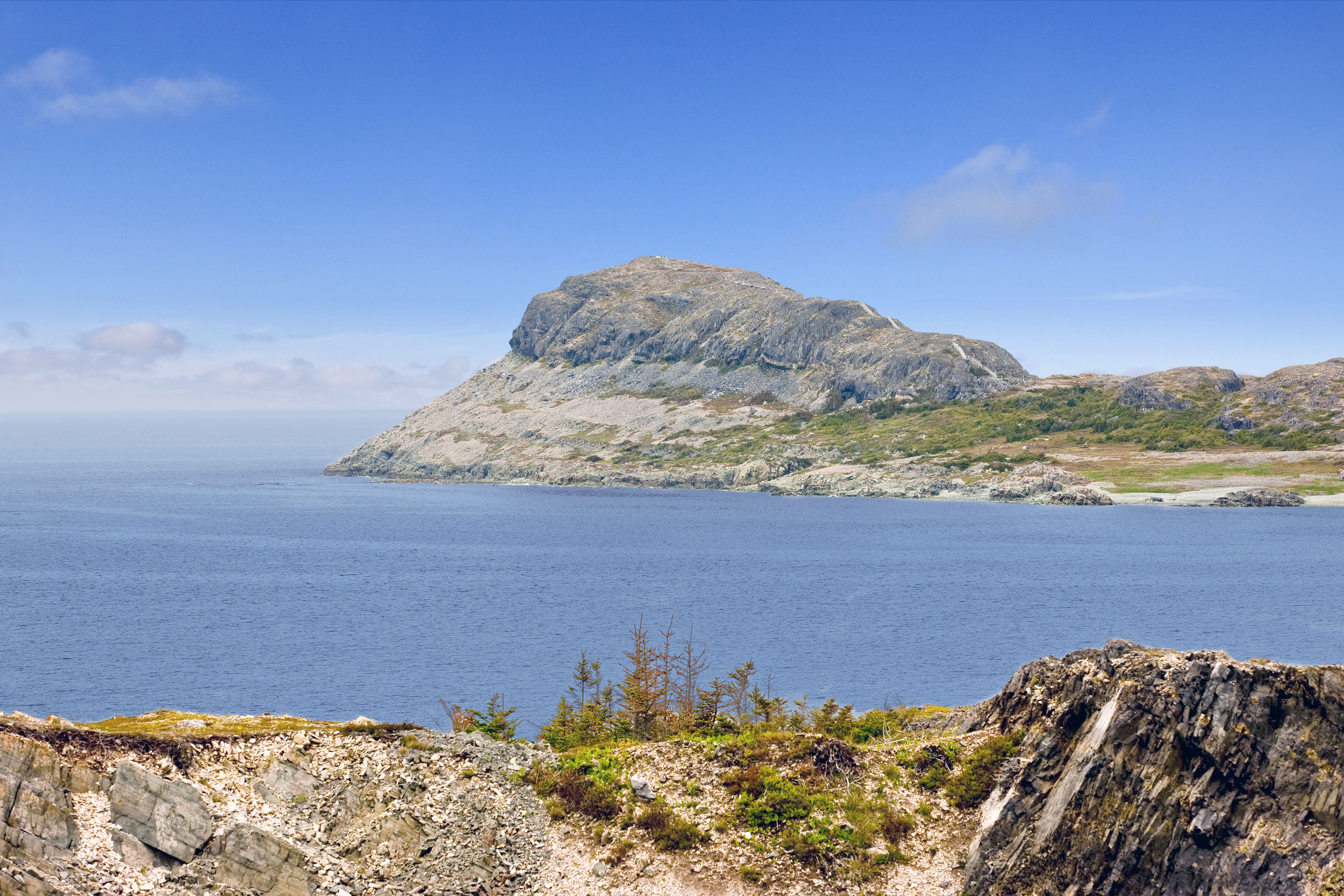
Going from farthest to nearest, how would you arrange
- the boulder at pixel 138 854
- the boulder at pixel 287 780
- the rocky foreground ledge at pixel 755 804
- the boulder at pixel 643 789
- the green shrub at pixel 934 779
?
the green shrub at pixel 934 779 < the boulder at pixel 643 789 < the boulder at pixel 287 780 < the boulder at pixel 138 854 < the rocky foreground ledge at pixel 755 804

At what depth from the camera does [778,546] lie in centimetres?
19225

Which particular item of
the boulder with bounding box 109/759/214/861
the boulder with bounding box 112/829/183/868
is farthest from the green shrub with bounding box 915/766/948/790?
the boulder with bounding box 112/829/183/868

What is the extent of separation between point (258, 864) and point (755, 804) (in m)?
17.7

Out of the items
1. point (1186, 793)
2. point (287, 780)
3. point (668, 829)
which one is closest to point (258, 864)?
point (287, 780)

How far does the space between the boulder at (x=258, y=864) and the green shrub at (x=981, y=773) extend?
23634 mm

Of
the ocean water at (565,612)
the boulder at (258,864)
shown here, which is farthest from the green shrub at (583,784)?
the ocean water at (565,612)

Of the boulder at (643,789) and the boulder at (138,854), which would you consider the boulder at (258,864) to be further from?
the boulder at (643,789)

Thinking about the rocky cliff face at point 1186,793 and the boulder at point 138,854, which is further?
the boulder at point 138,854

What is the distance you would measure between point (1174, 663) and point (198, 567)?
159m

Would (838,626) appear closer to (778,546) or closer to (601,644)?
(601,644)

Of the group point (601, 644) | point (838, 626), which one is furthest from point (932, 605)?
point (601, 644)

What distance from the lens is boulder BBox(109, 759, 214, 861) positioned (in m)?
31.4

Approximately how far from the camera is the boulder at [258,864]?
31.7m

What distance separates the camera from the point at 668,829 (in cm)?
3538
